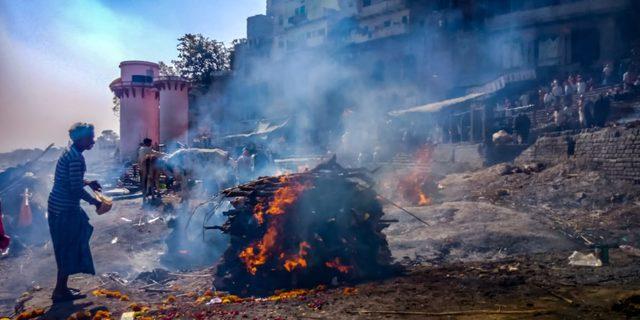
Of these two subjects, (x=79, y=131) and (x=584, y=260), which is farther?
(x=584, y=260)

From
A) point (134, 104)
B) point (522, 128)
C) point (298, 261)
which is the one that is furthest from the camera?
point (134, 104)

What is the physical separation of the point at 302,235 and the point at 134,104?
83.6 ft

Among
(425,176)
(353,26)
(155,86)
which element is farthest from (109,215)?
(353,26)

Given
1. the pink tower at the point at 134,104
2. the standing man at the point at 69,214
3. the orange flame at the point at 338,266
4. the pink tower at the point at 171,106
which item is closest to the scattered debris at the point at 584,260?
the orange flame at the point at 338,266

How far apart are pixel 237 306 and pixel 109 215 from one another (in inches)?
369

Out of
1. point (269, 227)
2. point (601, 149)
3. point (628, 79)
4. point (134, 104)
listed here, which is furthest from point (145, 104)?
point (628, 79)

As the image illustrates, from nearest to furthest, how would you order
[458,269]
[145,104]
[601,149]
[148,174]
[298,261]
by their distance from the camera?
[298,261], [458,269], [601,149], [148,174], [145,104]

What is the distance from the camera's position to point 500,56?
101ft

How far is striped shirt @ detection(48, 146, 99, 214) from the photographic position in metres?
6.11

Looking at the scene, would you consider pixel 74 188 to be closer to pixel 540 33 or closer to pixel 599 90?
pixel 599 90

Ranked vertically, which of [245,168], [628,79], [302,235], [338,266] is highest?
[628,79]

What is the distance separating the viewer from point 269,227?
686 cm

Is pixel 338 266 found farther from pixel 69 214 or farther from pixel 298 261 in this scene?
pixel 69 214

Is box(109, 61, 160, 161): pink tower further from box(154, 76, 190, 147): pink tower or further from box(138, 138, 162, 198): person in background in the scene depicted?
box(138, 138, 162, 198): person in background
